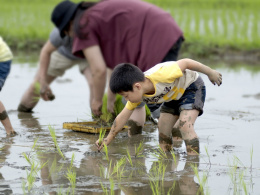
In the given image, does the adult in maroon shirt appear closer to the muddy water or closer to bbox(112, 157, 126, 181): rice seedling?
the muddy water

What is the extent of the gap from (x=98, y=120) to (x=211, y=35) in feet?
21.8

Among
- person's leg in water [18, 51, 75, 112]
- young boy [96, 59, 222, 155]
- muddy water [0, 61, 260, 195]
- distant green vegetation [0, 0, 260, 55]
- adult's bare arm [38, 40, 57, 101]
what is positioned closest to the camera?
muddy water [0, 61, 260, 195]

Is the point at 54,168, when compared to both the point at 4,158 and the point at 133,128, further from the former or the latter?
the point at 133,128

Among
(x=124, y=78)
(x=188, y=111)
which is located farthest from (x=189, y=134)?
(x=124, y=78)

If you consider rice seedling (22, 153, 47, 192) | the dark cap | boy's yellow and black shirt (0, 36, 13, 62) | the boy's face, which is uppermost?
the dark cap

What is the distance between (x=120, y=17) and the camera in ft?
17.9

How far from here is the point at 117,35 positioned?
5.50 meters

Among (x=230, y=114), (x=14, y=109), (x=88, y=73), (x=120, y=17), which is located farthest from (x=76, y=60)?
(x=230, y=114)

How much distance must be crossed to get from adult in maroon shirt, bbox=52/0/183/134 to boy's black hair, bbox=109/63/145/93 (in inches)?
50.4

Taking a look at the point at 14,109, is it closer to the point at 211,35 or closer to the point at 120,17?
the point at 120,17

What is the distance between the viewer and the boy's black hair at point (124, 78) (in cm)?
401

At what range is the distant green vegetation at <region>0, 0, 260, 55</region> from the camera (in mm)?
11188

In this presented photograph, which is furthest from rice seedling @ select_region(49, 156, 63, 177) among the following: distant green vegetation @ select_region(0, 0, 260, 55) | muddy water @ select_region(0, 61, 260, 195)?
distant green vegetation @ select_region(0, 0, 260, 55)

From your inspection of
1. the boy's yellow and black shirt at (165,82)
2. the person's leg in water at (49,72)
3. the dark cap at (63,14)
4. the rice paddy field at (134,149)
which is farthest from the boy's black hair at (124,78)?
the person's leg in water at (49,72)
